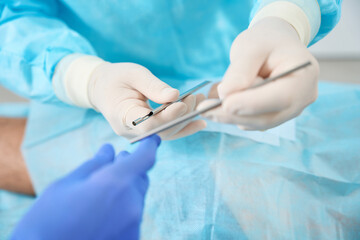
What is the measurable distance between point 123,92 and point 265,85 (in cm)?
41

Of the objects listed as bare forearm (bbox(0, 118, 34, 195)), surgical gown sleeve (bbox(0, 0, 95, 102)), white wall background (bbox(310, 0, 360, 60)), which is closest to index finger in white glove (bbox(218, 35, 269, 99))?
surgical gown sleeve (bbox(0, 0, 95, 102))

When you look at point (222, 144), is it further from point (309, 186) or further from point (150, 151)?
point (150, 151)

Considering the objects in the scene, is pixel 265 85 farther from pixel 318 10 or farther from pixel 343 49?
pixel 343 49

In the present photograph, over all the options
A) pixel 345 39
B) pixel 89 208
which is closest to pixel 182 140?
pixel 89 208

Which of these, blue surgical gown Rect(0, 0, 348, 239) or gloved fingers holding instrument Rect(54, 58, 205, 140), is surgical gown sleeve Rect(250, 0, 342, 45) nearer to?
blue surgical gown Rect(0, 0, 348, 239)

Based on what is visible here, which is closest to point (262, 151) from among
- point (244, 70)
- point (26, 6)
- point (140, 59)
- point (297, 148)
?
point (297, 148)

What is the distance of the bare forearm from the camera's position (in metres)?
1.16

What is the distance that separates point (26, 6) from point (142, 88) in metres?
0.60

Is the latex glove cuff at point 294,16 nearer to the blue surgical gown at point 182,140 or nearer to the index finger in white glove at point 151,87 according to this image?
the blue surgical gown at point 182,140

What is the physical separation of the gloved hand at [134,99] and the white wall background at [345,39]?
1185mm

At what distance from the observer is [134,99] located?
774 millimetres

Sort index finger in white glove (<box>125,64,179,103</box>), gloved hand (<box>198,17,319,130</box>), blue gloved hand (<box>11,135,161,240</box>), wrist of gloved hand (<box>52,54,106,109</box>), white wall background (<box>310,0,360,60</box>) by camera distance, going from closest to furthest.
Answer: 1. blue gloved hand (<box>11,135,161,240</box>)
2. gloved hand (<box>198,17,319,130</box>)
3. index finger in white glove (<box>125,64,179,103</box>)
4. wrist of gloved hand (<box>52,54,106,109</box>)
5. white wall background (<box>310,0,360,60</box>)

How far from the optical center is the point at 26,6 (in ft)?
3.30

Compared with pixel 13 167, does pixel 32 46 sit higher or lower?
higher
